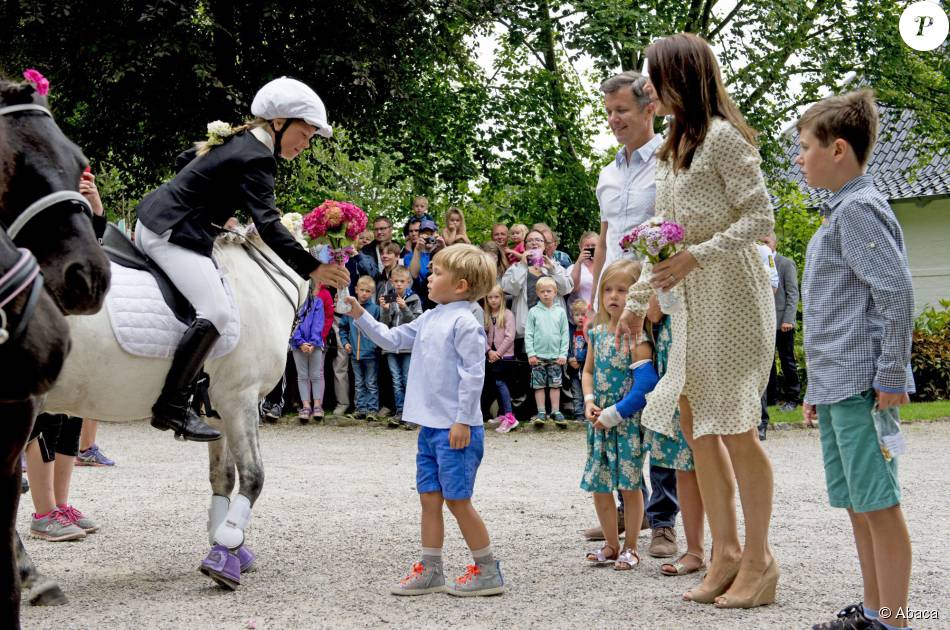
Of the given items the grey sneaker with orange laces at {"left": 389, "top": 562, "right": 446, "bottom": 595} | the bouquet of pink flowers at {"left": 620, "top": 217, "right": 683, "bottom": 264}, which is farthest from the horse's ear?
the grey sneaker with orange laces at {"left": 389, "top": 562, "right": 446, "bottom": 595}

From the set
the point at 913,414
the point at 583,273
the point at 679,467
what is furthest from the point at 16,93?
the point at 913,414

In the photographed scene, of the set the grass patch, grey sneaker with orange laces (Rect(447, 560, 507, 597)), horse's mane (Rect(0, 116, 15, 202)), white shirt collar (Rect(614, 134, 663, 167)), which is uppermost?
white shirt collar (Rect(614, 134, 663, 167))

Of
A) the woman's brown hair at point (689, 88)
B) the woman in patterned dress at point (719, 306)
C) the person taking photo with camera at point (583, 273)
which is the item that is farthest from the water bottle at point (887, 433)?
the person taking photo with camera at point (583, 273)

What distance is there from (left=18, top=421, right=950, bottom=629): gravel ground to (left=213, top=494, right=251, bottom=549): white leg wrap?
0.81 ft

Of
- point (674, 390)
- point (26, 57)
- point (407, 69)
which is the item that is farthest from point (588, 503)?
point (26, 57)

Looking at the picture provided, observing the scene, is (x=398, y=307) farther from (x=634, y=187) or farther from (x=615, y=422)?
(x=615, y=422)

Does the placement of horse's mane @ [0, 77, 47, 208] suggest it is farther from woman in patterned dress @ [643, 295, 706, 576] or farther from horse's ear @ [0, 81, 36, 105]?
woman in patterned dress @ [643, 295, 706, 576]

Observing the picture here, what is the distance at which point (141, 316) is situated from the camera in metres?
5.15

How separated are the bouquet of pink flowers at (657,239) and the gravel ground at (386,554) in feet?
5.26

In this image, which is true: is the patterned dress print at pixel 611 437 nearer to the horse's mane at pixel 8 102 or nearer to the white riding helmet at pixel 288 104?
the white riding helmet at pixel 288 104

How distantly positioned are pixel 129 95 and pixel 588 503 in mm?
11913

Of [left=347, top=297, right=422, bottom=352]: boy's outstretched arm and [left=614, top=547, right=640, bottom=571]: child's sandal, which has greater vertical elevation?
[left=347, top=297, right=422, bottom=352]: boy's outstretched arm

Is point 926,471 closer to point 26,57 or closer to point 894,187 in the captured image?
point 26,57

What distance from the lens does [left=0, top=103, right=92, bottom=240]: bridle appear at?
3.11 m
